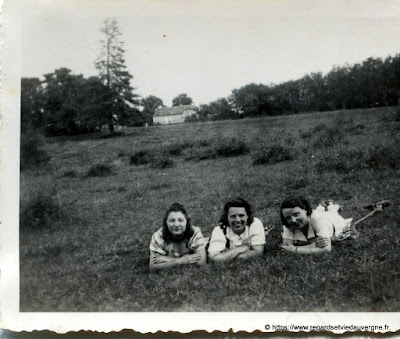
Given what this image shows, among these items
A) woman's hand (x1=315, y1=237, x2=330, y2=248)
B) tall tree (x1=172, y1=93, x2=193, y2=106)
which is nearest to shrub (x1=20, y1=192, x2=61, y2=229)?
tall tree (x1=172, y1=93, x2=193, y2=106)

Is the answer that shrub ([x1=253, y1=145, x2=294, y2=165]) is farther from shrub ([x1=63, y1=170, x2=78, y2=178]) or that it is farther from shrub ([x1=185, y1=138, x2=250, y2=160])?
shrub ([x1=63, y1=170, x2=78, y2=178])

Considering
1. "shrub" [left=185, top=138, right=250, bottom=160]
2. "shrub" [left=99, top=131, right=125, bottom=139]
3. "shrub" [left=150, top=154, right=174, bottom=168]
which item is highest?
"shrub" [left=99, top=131, right=125, bottom=139]

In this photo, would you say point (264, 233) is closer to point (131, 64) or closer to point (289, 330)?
point (289, 330)

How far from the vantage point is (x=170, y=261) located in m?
3.34

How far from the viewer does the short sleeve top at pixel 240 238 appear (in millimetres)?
3355

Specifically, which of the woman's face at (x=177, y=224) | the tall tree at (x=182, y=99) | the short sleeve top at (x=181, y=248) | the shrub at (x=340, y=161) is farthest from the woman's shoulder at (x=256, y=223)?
the tall tree at (x=182, y=99)

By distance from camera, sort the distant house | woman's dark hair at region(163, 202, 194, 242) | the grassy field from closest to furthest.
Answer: the grassy field
woman's dark hair at region(163, 202, 194, 242)
the distant house

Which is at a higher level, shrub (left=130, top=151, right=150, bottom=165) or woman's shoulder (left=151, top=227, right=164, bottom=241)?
shrub (left=130, top=151, right=150, bottom=165)

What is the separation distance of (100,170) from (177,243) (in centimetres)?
98

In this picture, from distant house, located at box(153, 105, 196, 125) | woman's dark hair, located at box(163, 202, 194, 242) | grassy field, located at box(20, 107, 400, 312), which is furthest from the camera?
distant house, located at box(153, 105, 196, 125)

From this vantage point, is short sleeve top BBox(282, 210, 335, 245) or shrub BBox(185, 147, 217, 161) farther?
shrub BBox(185, 147, 217, 161)

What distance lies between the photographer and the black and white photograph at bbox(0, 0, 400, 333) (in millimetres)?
3311

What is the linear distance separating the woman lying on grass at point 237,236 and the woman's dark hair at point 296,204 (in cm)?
27

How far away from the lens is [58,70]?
11.3 ft
